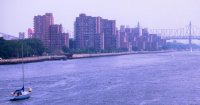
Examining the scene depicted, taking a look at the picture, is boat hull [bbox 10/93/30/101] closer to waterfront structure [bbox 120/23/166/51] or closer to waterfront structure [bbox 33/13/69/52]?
waterfront structure [bbox 33/13/69/52]

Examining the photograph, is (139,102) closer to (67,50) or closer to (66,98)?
(66,98)

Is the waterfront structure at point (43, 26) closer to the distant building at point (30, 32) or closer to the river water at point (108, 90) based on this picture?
the distant building at point (30, 32)

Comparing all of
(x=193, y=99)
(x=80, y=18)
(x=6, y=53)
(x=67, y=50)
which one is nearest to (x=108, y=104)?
(x=193, y=99)

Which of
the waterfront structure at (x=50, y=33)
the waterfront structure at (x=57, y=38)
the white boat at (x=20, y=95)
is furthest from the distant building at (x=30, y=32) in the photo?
the white boat at (x=20, y=95)

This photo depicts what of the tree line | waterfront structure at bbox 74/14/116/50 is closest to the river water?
the tree line

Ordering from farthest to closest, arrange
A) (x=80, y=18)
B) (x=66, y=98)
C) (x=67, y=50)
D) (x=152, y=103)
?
(x=80, y=18), (x=67, y=50), (x=66, y=98), (x=152, y=103)

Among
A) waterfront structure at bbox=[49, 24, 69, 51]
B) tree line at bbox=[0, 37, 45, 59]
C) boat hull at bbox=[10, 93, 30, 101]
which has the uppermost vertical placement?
waterfront structure at bbox=[49, 24, 69, 51]

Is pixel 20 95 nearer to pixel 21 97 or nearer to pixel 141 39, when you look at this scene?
pixel 21 97
